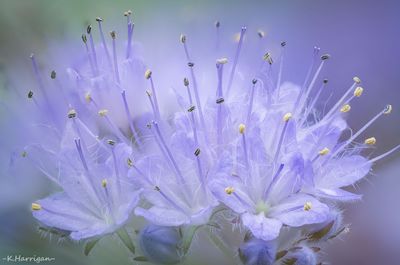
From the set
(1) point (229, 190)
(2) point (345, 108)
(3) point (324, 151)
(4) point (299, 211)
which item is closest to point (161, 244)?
(1) point (229, 190)

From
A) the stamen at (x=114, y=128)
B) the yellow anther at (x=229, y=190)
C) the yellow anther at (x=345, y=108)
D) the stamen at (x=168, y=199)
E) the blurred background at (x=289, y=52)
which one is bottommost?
the blurred background at (x=289, y=52)

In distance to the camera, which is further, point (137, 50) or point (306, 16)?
point (306, 16)

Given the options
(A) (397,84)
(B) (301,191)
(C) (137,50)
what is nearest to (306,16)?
(A) (397,84)

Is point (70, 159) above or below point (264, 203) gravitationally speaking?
above

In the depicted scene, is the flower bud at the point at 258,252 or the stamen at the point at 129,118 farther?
the stamen at the point at 129,118

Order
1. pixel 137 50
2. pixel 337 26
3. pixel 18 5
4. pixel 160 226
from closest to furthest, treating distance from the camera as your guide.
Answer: pixel 160 226 → pixel 137 50 → pixel 18 5 → pixel 337 26

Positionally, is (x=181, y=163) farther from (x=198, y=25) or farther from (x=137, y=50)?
(x=198, y=25)

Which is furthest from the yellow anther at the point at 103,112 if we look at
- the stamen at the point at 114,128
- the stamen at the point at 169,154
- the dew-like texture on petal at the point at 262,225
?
the dew-like texture on petal at the point at 262,225

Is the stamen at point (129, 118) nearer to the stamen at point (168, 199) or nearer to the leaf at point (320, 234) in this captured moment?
the stamen at point (168, 199)
